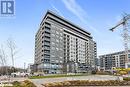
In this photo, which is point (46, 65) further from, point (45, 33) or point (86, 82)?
point (86, 82)

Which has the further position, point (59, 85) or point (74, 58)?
point (74, 58)

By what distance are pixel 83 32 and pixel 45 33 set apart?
6656 centimetres

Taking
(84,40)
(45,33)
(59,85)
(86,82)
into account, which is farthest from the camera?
(84,40)

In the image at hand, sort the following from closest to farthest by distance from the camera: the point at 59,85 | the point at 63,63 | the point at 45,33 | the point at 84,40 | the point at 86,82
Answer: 1. the point at 59,85
2. the point at 86,82
3. the point at 45,33
4. the point at 63,63
5. the point at 84,40

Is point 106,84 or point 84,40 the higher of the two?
point 84,40

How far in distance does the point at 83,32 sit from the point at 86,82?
527 feet

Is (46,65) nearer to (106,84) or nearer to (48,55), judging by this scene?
(48,55)

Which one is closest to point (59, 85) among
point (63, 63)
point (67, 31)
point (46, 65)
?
point (46, 65)

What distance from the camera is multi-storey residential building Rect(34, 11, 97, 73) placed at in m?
133

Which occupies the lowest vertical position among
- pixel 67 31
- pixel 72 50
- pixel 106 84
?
pixel 106 84

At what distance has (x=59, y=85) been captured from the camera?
1209 inches

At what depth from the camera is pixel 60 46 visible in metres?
147

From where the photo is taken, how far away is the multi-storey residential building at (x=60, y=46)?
133 metres

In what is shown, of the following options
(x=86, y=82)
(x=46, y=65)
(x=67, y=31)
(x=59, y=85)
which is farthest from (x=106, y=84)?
(x=67, y=31)
